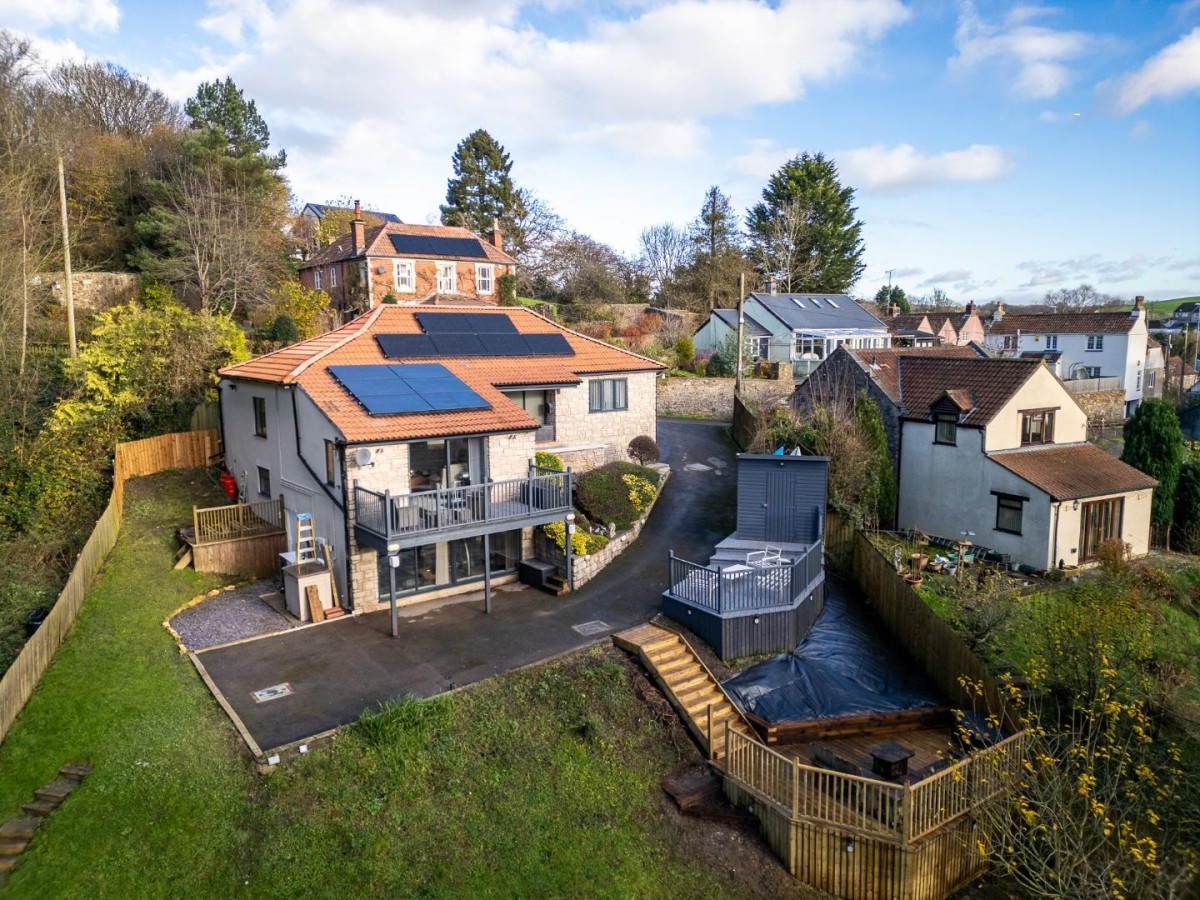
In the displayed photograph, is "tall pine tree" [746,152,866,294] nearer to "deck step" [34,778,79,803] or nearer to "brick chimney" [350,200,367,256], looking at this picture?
"brick chimney" [350,200,367,256]

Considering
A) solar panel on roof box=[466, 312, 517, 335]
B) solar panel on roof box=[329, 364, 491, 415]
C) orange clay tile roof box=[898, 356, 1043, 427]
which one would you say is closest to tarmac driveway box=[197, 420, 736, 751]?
solar panel on roof box=[329, 364, 491, 415]

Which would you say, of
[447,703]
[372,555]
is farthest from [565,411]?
[447,703]

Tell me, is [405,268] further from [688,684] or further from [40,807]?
[40,807]

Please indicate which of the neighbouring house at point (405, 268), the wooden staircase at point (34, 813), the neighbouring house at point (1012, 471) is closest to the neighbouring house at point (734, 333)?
the neighbouring house at point (405, 268)

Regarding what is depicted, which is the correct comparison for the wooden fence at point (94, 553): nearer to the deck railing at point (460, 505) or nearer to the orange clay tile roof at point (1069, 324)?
the deck railing at point (460, 505)

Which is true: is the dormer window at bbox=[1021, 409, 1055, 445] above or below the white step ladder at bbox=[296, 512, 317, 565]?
above

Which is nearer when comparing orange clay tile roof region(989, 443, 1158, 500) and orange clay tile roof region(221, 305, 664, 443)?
orange clay tile roof region(221, 305, 664, 443)

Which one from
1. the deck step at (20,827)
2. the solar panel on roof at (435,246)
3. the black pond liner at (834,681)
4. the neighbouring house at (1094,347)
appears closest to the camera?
the deck step at (20,827)
